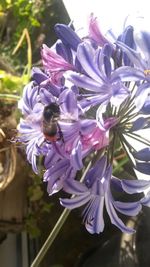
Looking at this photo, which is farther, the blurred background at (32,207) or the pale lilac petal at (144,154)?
the blurred background at (32,207)

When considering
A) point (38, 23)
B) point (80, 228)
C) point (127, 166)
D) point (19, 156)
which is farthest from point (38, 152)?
point (38, 23)

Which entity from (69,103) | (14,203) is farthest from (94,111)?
(14,203)

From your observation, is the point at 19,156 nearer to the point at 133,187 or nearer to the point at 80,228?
the point at 80,228

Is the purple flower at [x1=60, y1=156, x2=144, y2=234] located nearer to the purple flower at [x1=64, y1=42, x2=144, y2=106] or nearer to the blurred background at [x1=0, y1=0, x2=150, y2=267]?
the purple flower at [x1=64, y1=42, x2=144, y2=106]

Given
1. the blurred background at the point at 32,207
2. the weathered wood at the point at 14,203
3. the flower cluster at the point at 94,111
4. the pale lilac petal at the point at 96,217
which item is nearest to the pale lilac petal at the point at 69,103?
the flower cluster at the point at 94,111

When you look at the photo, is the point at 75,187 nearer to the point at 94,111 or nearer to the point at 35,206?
the point at 94,111

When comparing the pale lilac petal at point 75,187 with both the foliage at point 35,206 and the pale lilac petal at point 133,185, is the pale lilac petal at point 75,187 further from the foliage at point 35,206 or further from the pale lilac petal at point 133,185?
the foliage at point 35,206

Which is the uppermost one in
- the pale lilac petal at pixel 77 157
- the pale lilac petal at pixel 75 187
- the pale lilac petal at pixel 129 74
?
the pale lilac petal at pixel 129 74

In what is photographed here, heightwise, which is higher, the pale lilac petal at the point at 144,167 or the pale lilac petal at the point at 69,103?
the pale lilac petal at the point at 69,103
